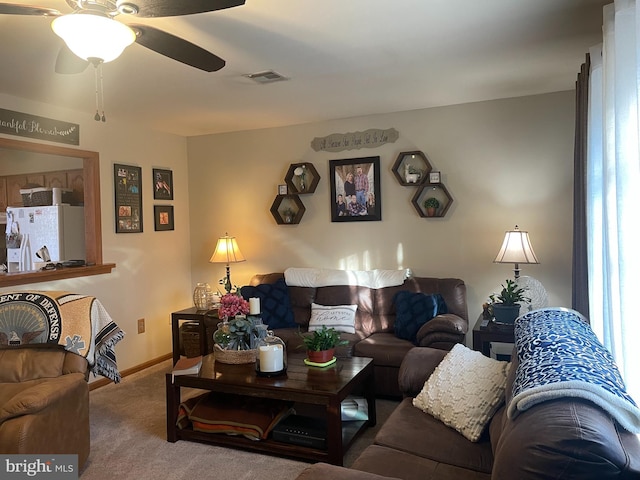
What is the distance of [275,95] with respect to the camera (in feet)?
12.6

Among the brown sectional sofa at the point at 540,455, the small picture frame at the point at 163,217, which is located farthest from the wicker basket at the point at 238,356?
the small picture frame at the point at 163,217

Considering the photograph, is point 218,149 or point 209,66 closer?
point 209,66

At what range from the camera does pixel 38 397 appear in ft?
8.05

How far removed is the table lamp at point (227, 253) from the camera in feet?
16.1

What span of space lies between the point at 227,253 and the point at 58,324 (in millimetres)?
2118

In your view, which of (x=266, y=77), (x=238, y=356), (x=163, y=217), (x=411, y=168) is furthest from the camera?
(x=163, y=217)

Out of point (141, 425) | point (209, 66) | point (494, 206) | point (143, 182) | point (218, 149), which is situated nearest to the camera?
point (209, 66)

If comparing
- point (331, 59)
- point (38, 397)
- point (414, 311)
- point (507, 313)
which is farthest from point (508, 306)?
point (38, 397)

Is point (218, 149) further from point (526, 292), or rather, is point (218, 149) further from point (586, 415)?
point (586, 415)

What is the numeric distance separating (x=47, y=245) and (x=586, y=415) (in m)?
4.57

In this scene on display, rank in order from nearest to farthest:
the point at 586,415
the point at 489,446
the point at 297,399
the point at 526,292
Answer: the point at 586,415 → the point at 489,446 → the point at 297,399 → the point at 526,292

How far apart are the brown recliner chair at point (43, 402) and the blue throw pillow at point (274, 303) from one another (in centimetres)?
170

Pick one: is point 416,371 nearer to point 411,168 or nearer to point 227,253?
point 411,168

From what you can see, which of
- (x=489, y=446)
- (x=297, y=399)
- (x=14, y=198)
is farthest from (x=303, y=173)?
(x=489, y=446)
